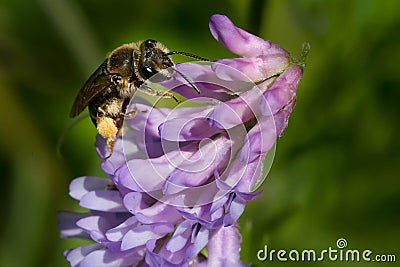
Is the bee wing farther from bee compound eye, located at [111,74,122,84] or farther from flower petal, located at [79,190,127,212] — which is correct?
flower petal, located at [79,190,127,212]

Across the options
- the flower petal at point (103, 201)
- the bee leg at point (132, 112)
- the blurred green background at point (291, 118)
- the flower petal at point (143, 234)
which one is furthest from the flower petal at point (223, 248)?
the blurred green background at point (291, 118)

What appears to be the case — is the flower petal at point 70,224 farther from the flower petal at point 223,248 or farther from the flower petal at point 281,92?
the flower petal at point 281,92

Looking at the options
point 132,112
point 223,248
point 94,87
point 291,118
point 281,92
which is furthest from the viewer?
point 291,118

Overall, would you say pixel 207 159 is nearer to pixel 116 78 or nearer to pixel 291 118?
pixel 116 78

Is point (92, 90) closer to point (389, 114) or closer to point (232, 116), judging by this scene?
point (232, 116)

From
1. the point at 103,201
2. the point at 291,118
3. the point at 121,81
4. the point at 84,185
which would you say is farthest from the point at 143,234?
the point at 291,118

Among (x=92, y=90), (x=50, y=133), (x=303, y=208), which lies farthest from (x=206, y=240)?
(x=50, y=133)
